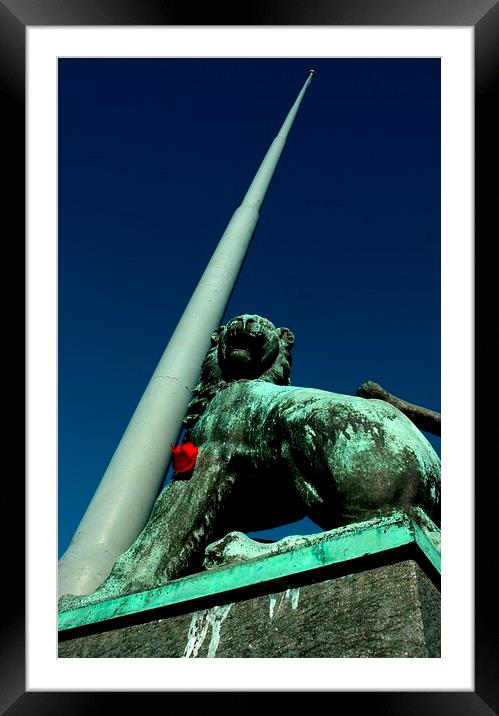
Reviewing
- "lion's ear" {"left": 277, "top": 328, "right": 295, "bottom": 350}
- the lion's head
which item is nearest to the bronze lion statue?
the lion's head

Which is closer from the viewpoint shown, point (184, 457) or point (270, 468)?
point (270, 468)

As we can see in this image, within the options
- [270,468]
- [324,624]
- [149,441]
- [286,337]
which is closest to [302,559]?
[324,624]

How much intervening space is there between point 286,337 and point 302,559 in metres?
2.56

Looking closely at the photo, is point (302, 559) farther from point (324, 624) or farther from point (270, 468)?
point (270, 468)

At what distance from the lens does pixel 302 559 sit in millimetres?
4027

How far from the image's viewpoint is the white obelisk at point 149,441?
21.1 feet

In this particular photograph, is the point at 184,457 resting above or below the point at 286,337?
below

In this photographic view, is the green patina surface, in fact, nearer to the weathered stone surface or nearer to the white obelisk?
the weathered stone surface

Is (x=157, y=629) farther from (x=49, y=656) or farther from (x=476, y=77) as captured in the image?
(x=476, y=77)

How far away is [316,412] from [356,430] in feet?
0.91

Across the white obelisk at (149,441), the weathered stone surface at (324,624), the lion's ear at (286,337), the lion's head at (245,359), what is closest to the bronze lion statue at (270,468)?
the lion's head at (245,359)

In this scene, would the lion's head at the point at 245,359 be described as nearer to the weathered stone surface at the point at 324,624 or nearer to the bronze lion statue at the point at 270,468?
the bronze lion statue at the point at 270,468

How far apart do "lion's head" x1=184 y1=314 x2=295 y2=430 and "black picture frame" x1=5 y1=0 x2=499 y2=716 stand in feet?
7.36

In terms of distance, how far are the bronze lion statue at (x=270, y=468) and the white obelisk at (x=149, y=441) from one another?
42.2 inches
